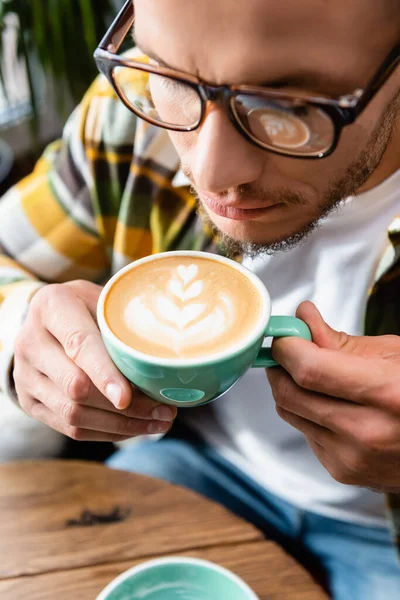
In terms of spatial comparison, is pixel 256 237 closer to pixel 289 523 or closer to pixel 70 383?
pixel 70 383

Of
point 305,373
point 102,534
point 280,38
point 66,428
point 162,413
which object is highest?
point 280,38

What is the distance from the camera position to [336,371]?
2.35 ft

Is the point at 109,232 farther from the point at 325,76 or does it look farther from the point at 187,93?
the point at 325,76

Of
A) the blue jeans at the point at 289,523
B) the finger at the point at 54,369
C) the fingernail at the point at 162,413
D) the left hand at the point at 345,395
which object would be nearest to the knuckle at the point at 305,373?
the left hand at the point at 345,395

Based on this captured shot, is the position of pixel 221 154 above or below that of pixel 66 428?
above

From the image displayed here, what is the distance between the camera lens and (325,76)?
71cm

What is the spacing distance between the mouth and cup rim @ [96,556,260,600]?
0.46m

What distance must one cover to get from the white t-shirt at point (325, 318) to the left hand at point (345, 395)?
0.30 meters

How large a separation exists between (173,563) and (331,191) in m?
0.53

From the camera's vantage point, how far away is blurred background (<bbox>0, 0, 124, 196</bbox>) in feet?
7.17

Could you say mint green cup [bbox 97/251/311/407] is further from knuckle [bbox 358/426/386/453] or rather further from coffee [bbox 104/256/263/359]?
knuckle [bbox 358/426/386/453]

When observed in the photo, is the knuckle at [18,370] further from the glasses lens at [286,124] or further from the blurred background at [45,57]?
the blurred background at [45,57]

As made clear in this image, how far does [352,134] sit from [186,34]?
237 mm

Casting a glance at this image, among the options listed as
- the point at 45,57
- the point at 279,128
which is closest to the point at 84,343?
the point at 279,128
